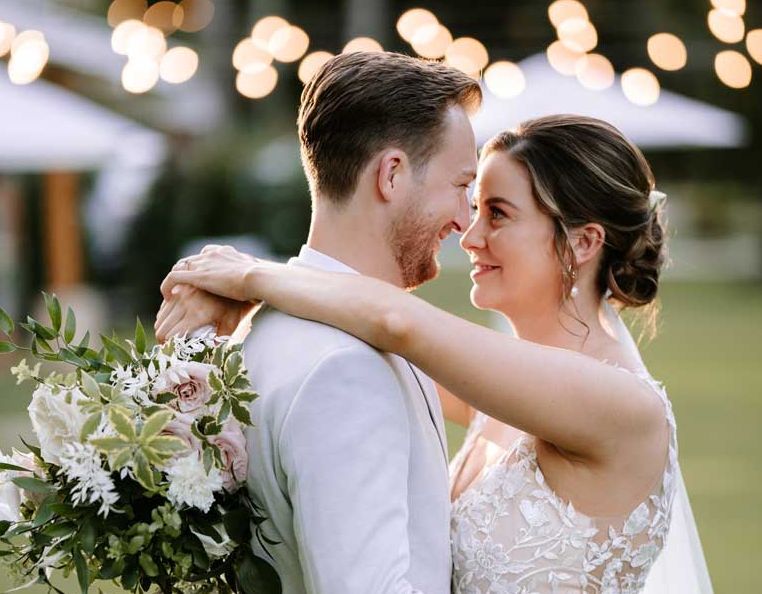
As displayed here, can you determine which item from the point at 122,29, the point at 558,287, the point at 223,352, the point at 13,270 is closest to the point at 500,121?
the point at 122,29

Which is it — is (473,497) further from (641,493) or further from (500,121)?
(500,121)

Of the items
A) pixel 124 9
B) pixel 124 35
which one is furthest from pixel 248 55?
pixel 124 9

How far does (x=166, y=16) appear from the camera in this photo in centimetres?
3625

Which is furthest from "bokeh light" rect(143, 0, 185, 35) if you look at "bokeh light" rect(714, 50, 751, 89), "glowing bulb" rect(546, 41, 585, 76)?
"bokeh light" rect(714, 50, 751, 89)

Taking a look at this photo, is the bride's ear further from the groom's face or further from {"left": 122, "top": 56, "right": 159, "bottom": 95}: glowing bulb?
{"left": 122, "top": 56, "right": 159, "bottom": 95}: glowing bulb

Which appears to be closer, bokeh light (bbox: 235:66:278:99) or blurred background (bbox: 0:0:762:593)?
blurred background (bbox: 0:0:762:593)

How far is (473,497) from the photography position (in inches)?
127

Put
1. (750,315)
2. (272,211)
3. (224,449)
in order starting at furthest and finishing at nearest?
1. (272,211)
2. (750,315)
3. (224,449)

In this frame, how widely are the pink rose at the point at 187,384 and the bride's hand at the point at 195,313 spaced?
0.21 m

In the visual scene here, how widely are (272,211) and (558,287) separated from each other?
20091 millimetres

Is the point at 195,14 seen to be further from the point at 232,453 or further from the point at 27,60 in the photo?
the point at 232,453

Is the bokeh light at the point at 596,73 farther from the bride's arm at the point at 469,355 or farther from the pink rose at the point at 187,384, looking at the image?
the pink rose at the point at 187,384

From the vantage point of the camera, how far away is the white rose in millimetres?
2436

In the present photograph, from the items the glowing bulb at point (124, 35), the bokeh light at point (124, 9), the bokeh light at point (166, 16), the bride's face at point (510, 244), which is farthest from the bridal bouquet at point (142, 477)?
the bokeh light at point (166, 16)
